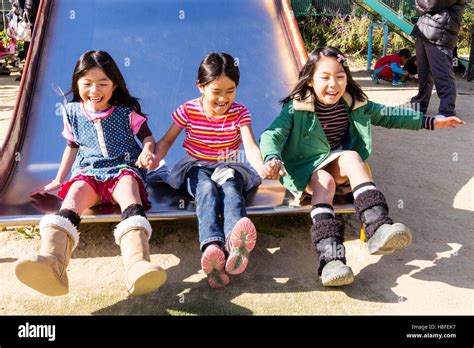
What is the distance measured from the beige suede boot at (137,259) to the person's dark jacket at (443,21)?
12.5 ft

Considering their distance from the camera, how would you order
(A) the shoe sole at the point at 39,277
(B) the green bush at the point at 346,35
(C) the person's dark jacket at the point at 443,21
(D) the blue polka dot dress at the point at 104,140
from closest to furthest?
(A) the shoe sole at the point at 39,277 < (D) the blue polka dot dress at the point at 104,140 < (C) the person's dark jacket at the point at 443,21 < (B) the green bush at the point at 346,35

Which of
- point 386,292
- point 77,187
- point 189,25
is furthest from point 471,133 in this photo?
point 77,187

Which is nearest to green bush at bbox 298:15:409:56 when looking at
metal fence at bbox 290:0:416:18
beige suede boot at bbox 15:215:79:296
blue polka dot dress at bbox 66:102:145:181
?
metal fence at bbox 290:0:416:18

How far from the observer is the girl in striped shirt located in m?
2.53

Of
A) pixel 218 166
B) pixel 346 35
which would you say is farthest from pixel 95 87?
pixel 346 35

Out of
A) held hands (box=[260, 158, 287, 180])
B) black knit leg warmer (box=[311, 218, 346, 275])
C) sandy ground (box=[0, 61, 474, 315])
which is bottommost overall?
sandy ground (box=[0, 61, 474, 315])

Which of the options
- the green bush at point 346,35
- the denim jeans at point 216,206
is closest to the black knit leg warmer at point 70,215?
the denim jeans at point 216,206

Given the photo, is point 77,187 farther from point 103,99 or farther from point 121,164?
point 103,99

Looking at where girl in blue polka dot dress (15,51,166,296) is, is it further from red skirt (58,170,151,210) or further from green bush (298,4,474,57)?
green bush (298,4,474,57)

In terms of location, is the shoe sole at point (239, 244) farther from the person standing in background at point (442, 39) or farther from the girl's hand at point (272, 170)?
the person standing in background at point (442, 39)

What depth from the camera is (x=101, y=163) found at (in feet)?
9.57

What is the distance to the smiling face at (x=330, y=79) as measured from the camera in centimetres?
294

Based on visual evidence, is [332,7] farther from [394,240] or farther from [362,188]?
[394,240]

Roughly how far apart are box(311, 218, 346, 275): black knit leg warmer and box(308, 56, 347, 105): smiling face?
67 centimetres
